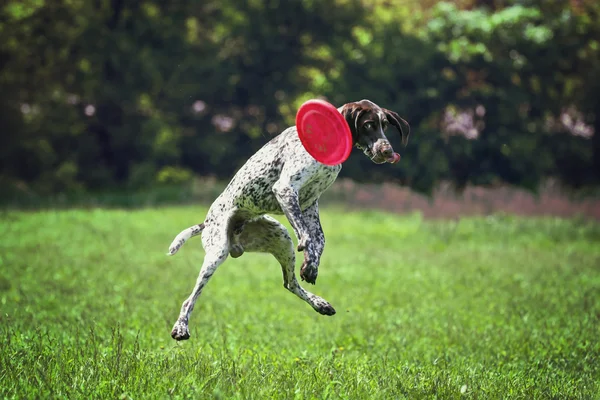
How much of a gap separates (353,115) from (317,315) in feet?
16.4

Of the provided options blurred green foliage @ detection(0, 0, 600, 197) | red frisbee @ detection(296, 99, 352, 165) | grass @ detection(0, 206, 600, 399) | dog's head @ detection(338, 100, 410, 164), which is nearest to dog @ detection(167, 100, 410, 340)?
dog's head @ detection(338, 100, 410, 164)

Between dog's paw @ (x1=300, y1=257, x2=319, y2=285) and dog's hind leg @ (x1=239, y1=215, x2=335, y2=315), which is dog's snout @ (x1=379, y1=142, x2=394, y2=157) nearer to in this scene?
dog's paw @ (x1=300, y1=257, x2=319, y2=285)

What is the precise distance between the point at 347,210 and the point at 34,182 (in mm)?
8770

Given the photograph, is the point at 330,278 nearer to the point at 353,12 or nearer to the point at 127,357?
the point at 127,357

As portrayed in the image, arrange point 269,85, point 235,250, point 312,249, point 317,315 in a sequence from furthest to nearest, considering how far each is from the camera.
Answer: point 269,85
point 317,315
point 235,250
point 312,249

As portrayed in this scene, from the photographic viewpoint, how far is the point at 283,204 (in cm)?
557

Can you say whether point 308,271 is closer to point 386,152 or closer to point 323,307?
point 323,307

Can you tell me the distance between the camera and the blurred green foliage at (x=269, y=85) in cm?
2372

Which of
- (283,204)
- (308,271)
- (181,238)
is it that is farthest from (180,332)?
(283,204)

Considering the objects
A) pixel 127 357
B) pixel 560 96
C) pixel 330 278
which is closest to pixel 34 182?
pixel 330 278

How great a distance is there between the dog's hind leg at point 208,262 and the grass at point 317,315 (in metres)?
0.33

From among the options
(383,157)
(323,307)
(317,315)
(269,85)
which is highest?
(383,157)

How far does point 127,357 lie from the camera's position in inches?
237

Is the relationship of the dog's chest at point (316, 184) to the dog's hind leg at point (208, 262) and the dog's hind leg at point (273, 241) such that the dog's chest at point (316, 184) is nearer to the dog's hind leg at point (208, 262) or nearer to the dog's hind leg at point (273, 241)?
the dog's hind leg at point (273, 241)
